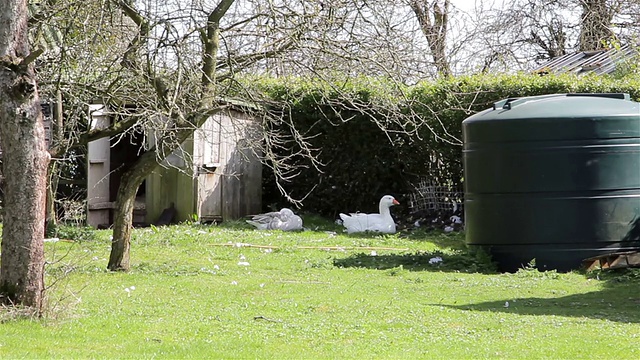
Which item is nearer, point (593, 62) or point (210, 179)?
point (210, 179)

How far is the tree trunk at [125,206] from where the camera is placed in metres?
11.3

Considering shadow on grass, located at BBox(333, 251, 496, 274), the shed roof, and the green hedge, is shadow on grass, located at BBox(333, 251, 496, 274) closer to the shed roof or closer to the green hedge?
the green hedge

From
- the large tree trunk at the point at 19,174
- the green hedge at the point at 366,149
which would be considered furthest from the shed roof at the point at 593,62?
the large tree trunk at the point at 19,174

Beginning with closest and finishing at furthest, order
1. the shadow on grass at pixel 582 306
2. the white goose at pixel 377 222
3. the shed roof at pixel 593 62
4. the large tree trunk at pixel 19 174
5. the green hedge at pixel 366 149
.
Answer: the large tree trunk at pixel 19 174, the shadow on grass at pixel 582 306, the white goose at pixel 377 222, the green hedge at pixel 366 149, the shed roof at pixel 593 62

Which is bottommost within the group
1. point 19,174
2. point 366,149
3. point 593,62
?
point 19,174

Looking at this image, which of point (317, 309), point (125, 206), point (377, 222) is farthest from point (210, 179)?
point (317, 309)

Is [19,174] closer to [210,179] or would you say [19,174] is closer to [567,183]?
[567,183]

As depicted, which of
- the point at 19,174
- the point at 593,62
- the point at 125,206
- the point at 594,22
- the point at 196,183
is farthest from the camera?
the point at 594,22

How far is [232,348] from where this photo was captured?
6.81 m

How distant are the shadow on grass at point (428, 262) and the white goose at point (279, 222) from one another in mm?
5045

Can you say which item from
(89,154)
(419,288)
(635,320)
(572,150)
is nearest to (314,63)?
(419,288)

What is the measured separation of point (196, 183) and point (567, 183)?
9350mm

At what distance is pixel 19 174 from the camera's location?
7.86 metres

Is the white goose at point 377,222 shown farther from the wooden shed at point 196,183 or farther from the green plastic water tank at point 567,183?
the green plastic water tank at point 567,183
